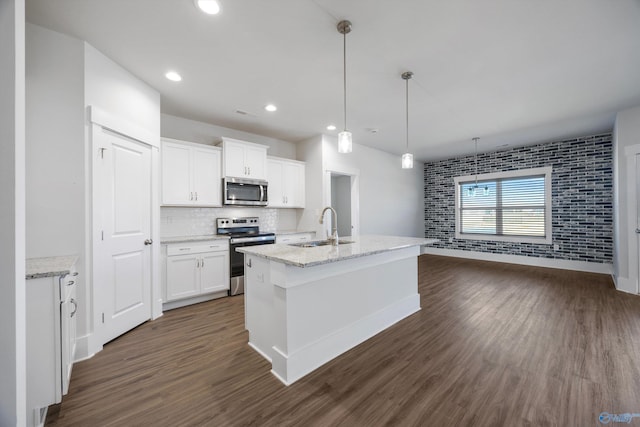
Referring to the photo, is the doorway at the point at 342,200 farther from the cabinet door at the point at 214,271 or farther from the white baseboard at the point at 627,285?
the white baseboard at the point at 627,285

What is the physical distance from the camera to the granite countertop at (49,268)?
147 centimetres

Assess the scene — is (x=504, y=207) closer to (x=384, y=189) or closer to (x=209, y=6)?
(x=384, y=189)

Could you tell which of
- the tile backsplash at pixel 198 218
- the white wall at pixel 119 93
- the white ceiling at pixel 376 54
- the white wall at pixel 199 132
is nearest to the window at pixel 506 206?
the white ceiling at pixel 376 54

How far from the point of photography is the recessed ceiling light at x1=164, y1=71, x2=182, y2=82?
2.77m

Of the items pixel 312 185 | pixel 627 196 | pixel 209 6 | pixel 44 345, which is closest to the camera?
pixel 44 345

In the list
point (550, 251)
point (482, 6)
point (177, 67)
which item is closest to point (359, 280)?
point (482, 6)

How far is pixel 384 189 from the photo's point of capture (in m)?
6.31

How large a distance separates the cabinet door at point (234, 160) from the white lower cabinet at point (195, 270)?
45.0 inches

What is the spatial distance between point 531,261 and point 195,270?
718 cm

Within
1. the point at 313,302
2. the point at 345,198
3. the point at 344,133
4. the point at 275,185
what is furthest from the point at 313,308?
the point at 345,198

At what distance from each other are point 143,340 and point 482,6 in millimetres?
4206

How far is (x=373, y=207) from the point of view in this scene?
19.7 feet

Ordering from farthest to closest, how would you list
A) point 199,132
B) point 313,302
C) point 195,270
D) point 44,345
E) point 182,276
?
1. point 199,132
2. point 195,270
3. point 182,276
4. point 313,302
5. point 44,345

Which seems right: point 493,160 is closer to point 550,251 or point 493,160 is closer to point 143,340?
point 550,251
